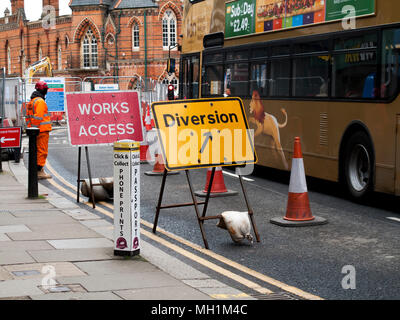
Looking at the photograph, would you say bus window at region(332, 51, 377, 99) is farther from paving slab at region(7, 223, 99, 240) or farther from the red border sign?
the red border sign

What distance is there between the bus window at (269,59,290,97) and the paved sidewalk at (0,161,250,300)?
17.0ft

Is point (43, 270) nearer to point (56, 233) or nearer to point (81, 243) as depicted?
point (81, 243)

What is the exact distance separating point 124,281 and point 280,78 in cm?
825

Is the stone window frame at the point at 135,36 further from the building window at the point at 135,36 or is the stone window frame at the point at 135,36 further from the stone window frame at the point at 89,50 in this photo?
the stone window frame at the point at 89,50

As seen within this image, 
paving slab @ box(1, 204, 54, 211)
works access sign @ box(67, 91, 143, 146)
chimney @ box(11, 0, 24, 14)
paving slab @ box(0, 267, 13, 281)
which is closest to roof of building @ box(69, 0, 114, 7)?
chimney @ box(11, 0, 24, 14)

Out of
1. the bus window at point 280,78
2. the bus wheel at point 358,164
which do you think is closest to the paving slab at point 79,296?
the bus wheel at point 358,164

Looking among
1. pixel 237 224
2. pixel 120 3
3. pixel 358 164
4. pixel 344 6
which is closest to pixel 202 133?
pixel 237 224

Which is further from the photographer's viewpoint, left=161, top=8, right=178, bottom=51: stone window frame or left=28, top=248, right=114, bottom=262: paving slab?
left=161, top=8, right=178, bottom=51: stone window frame

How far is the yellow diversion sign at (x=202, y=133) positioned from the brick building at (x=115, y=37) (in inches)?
1942

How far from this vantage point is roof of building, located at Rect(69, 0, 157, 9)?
61.8 m

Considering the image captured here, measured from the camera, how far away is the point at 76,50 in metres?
66.4

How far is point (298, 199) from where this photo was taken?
943 centimetres

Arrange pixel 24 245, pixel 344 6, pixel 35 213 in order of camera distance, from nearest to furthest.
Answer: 1. pixel 24 245
2. pixel 35 213
3. pixel 344 6

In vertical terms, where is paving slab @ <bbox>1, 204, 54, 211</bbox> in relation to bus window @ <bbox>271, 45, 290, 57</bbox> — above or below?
below
